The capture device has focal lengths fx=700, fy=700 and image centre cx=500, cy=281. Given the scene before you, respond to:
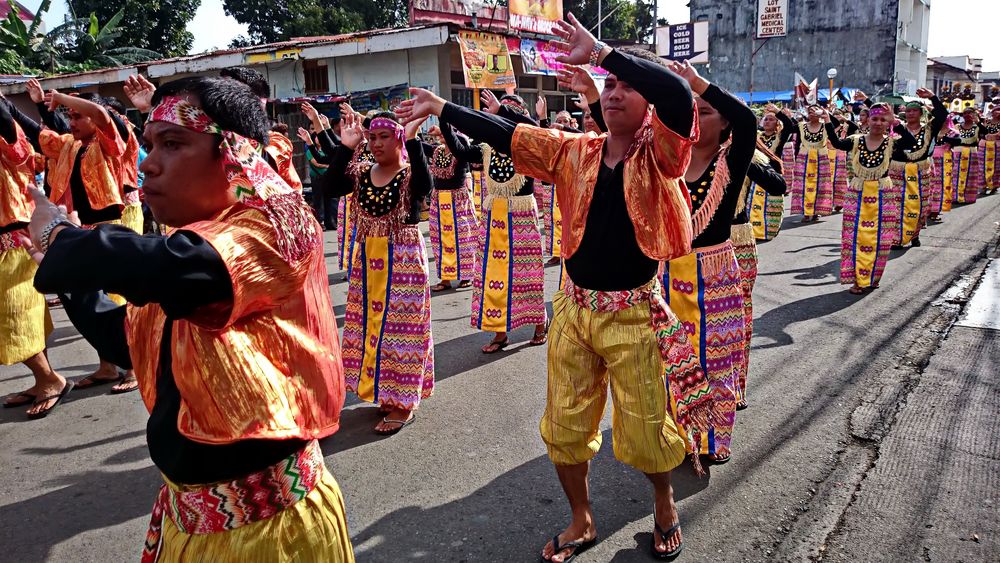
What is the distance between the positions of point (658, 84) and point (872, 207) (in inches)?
260

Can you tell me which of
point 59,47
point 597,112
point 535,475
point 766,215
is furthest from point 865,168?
point 59,47

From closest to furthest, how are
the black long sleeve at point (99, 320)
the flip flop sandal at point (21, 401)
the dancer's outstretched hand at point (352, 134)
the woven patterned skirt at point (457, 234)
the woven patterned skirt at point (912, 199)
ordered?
1. the black long sleeve at point (99, 320)
2. the dancer's outstretched hand at point (352, 134)
3. the flip flop sandal at point (21, 401)
4. the woven patterned skirt at point (457, 234)
5. the woven patterned skirt at point (912, 199)

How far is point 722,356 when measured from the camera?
3.77 meters

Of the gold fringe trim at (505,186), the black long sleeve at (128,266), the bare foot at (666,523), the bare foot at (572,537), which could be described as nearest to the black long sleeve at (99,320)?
the black long sleeve at (128,266)

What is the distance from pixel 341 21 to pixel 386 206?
30.1 metres

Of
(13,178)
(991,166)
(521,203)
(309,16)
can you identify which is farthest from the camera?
(309,16)

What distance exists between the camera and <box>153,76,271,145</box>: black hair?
5.08 ft

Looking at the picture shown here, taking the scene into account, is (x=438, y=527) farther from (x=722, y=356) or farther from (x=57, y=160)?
(x=57, y=160)

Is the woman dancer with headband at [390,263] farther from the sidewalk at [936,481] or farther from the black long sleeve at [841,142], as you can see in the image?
the black long sleeve at [841,142]

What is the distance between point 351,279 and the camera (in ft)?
15.2

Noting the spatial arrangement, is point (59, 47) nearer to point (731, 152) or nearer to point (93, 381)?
point (93, 381)

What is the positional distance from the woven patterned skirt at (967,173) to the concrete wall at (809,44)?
25.2m

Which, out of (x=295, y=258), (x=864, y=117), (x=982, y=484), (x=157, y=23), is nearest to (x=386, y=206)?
(x=295, y=258)

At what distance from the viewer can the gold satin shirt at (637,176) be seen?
2.54 m
